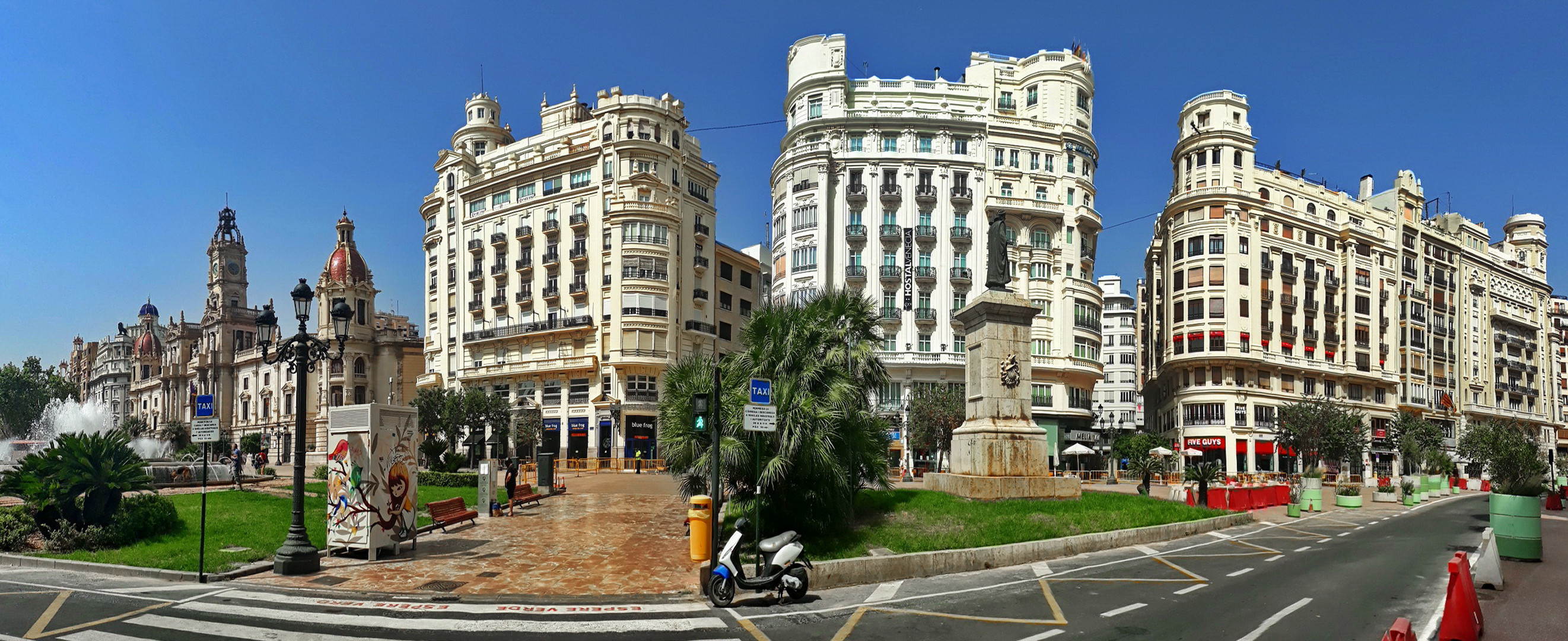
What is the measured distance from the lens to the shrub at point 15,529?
1580cm

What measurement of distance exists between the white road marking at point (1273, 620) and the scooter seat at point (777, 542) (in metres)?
5.69

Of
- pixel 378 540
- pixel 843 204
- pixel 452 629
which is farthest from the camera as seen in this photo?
pixel 843 204

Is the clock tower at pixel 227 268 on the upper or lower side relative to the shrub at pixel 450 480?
upper

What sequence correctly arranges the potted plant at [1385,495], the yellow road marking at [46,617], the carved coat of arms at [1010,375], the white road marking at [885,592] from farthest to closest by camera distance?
the potted plant at [1385,495]
the carved coat of arms at [1010,375]
the white road marking at [885,592]
the yellow road marking at [46,617]

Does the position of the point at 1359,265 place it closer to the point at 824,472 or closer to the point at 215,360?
the point at 824,472

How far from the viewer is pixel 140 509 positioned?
17.2 m

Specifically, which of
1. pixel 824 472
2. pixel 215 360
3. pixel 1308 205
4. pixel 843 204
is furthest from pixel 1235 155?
pixel 215 360

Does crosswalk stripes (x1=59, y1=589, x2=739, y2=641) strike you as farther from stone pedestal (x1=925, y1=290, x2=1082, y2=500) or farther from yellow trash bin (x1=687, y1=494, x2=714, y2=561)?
stone pedestal (x1=925, y1=290, x2=1082, y2=500)

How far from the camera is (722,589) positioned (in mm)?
11805

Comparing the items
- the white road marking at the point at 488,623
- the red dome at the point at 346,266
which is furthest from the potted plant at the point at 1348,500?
the red dome at the point at 346,266

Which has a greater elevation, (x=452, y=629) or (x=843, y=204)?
(x=843, y=204)

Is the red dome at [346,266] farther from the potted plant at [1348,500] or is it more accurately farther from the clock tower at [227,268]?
the potted plant at [1348,500]

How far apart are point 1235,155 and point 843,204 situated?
105 feet

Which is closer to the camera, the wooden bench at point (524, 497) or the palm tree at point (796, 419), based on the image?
the palm tree at point (796, 419)
